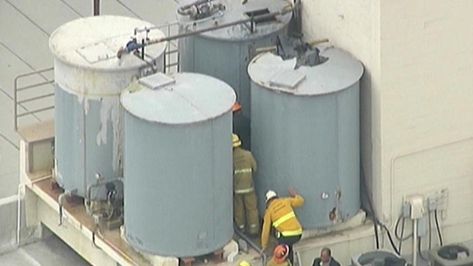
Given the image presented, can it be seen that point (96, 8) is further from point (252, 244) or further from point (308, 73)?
point (252, 244)

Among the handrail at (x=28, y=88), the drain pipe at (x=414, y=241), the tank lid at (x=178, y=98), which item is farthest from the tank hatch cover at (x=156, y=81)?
the drain pipe at (x=414, y=241)

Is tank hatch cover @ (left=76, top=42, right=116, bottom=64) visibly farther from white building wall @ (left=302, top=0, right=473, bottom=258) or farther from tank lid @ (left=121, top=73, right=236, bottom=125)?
white building wall @ (left=302, top=0, right=473, bottom=258)

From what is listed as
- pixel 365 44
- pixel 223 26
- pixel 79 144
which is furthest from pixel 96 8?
pixel 365 44

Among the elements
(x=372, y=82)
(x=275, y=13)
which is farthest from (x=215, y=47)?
(x=372, y=82)

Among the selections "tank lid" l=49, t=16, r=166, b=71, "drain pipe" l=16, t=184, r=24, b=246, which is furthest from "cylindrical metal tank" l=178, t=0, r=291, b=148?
"drain pipe" l=16, t=184, r=24, b=246

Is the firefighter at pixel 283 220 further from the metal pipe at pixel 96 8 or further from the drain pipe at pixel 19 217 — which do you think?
the metal pipe at pixel 96 8
